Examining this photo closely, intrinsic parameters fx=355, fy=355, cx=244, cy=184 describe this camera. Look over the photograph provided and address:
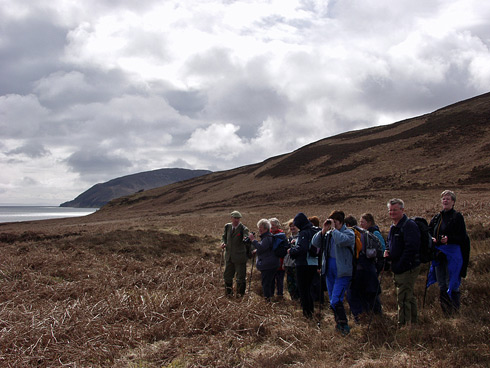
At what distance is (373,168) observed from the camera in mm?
52906

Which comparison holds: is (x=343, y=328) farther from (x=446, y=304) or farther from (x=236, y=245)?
(x=236, y=245)

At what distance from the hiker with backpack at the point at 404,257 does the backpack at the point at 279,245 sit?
241 centimetres

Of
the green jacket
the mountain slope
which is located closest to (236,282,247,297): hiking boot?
the green jacket

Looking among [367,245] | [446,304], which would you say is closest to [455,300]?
[446,304]

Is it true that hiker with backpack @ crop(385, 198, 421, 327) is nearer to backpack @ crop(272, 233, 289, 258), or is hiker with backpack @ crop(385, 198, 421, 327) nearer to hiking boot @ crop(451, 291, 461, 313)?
hiking boot @ crop(451, 291, 461, 313)

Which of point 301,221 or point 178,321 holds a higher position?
point 301,221

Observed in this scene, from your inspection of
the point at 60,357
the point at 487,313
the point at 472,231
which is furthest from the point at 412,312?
the point at 472,231

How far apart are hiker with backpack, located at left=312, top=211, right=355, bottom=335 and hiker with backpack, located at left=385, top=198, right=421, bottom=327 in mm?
641

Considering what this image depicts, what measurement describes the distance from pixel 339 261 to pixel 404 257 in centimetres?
99

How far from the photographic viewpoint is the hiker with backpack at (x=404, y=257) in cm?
539

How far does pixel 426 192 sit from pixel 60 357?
3649 cm

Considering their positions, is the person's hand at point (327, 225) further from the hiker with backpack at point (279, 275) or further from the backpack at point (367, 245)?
the hiker with backpack at point (279, 275)

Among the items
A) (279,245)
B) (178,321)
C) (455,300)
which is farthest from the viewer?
(279,245)

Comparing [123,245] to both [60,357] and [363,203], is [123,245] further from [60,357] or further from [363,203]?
[363,203]
